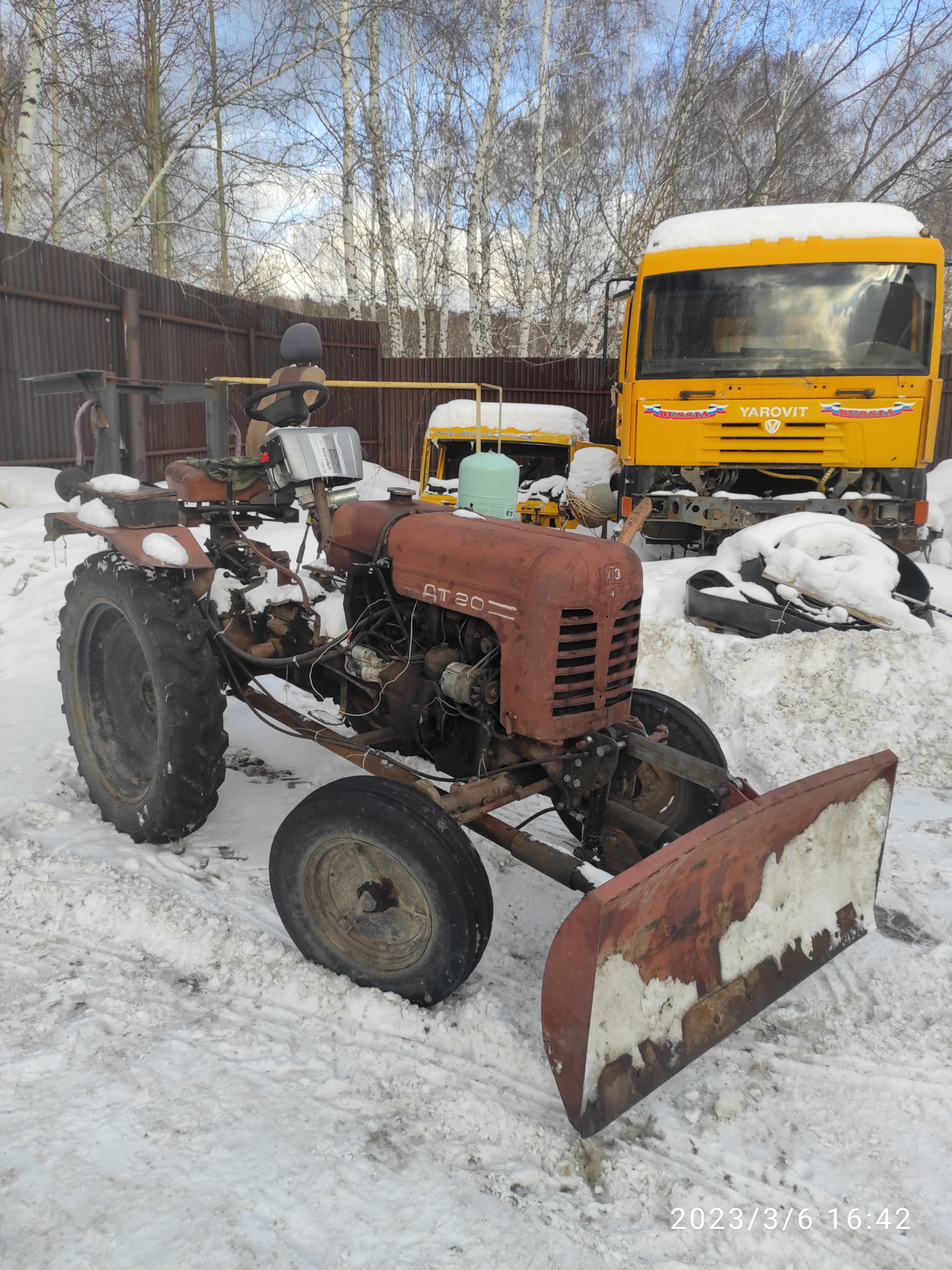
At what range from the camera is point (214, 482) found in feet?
11.6

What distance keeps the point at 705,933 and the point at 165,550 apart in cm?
207

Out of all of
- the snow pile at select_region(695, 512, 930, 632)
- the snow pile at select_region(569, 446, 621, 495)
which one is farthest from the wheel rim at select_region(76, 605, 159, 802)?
the snow pile at select_region(569, 446, 621, 495)

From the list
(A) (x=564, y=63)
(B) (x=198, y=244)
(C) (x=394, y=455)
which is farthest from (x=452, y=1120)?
(B) (x=198, y=244)

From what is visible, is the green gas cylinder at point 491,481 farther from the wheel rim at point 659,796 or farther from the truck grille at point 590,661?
the truck grille at point 590,661

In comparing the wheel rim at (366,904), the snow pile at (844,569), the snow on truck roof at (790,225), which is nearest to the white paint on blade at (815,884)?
the wheel rim at (366,904)

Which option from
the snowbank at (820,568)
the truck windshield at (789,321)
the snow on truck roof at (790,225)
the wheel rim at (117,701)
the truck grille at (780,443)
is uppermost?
the snow on truck roof at (790,225)

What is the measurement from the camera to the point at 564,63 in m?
14.8

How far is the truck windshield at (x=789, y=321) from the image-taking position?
6.07 metres

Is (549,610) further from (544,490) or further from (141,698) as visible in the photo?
(544,490)

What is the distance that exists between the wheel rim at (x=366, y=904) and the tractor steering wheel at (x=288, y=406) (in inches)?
66.3

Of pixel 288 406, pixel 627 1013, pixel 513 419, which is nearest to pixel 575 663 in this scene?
pixel 627 1013

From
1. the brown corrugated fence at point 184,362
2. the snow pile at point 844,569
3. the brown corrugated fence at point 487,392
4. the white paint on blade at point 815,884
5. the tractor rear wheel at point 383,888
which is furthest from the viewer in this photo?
the brown corrugated fence at point 487,392

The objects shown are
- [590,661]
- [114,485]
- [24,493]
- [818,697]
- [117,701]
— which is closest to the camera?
[590,661]
